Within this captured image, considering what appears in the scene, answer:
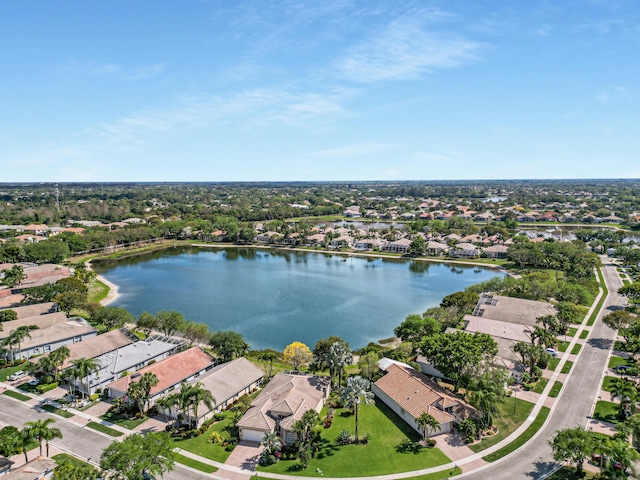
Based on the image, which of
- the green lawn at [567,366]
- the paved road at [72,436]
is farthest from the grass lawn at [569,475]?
the paved road at [72,436]

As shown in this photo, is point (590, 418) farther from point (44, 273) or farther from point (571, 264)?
point (44, 273)

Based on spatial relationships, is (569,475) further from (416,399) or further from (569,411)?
(416,399)

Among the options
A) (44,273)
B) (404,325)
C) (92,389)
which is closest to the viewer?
(92,389)

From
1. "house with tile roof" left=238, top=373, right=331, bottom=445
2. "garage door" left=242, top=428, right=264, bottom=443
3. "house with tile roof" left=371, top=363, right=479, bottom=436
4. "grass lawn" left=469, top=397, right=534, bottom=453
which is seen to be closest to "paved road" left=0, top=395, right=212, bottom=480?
"garage door" left=242, top=428, right=264, bottom=443

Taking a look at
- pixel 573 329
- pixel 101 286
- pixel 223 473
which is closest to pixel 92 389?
pixel 223 473

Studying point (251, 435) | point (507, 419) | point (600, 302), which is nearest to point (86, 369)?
point (251, 435)

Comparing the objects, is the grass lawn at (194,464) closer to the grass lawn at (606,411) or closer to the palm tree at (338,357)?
the palm tree at (338,357)

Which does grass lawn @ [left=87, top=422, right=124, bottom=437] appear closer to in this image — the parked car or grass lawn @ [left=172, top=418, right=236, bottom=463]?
grass lawn @ [left=172, top=418, right=236, bottom=463]
